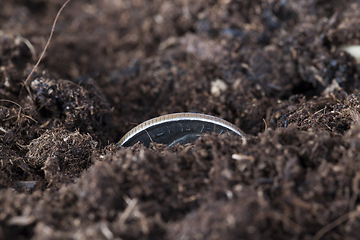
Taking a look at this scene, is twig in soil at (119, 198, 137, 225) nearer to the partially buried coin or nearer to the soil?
the soil

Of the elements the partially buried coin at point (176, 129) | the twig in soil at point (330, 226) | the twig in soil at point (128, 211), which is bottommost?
the twig in soil at point (330, 226)

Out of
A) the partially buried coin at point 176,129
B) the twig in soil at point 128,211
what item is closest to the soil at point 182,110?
the twig in soil at point 128,211

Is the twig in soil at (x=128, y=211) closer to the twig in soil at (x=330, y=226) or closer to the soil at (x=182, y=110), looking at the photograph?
the soil at (x=182, y=110)

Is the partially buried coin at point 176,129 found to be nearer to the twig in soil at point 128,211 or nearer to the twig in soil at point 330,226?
the twig in soil at point 128,211

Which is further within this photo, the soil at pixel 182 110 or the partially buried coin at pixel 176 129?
the partially buried coin at pixel 176 129

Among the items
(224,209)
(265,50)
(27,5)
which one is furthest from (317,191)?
(27,5)

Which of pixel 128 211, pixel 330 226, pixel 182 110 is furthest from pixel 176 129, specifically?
pixel 330 226

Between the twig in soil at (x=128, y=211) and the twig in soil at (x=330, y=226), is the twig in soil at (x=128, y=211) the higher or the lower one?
the higher one
